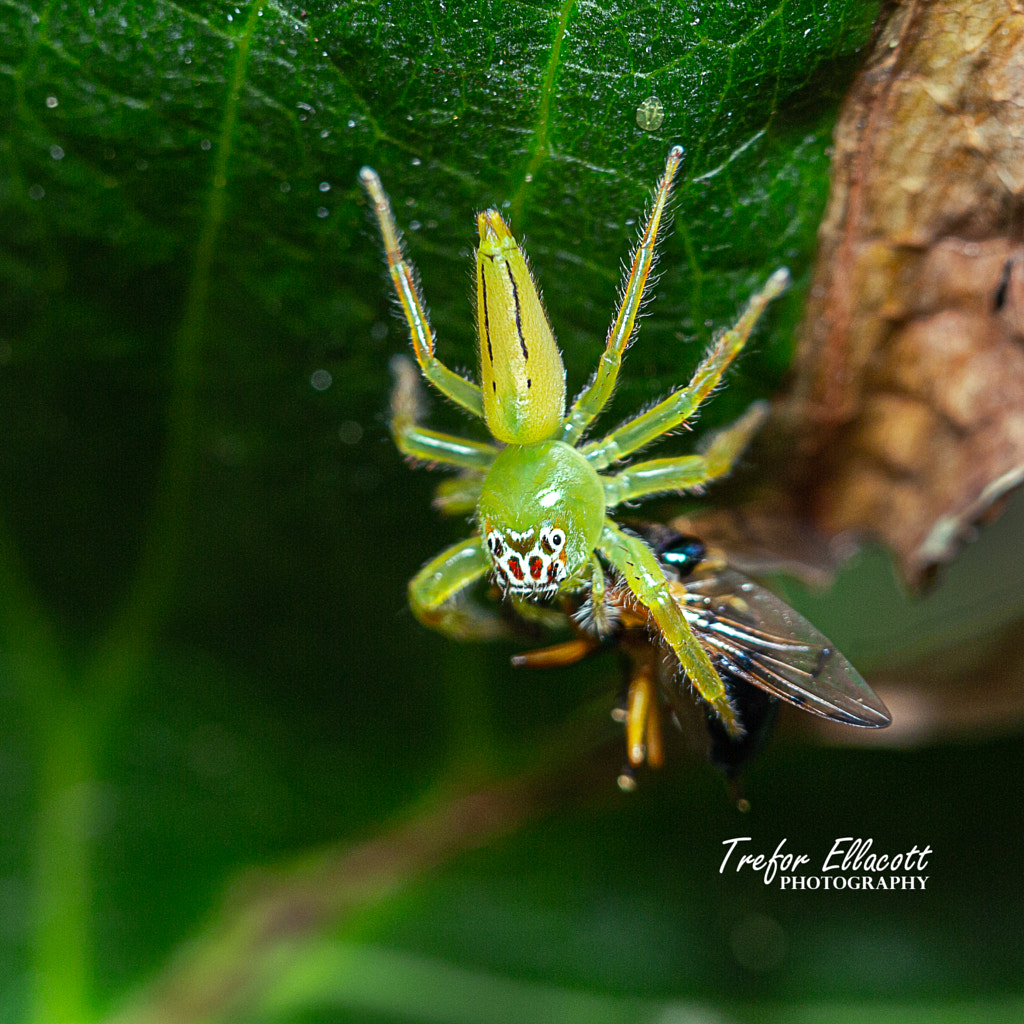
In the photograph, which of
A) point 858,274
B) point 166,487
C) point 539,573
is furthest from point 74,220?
point 858,274

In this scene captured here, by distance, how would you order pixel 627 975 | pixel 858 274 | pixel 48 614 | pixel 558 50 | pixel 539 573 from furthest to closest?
1. pixel 48 614
2. pixel 627 975
3. pixel 539 573
4. pixel 858 274
5. pixel 558 50

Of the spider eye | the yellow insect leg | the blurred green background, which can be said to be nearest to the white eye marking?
the spider eye

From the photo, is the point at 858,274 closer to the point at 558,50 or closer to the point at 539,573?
the point at 558,50

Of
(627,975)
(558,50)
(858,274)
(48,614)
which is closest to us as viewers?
(558,50)

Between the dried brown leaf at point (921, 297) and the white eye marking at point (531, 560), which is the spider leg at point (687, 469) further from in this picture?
the white eye marking at point (531, 560)

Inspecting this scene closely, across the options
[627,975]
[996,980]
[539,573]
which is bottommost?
[627,975]

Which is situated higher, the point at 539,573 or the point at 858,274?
the point at 858,274

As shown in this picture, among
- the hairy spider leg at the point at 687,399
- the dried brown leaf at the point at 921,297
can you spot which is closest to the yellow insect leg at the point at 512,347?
the hairy spider leg at the point at 687,399

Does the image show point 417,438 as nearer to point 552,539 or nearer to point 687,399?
point 552,539
